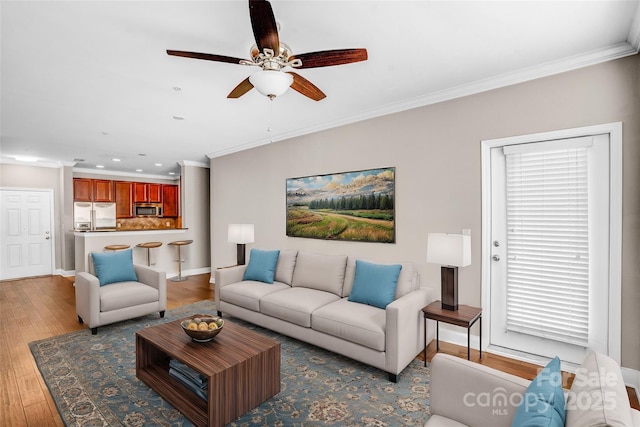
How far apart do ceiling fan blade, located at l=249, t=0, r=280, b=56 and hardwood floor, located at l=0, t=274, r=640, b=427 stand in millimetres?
2723

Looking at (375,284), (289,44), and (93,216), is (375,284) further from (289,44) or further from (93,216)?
(93,216)

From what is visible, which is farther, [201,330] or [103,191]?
[103,191]

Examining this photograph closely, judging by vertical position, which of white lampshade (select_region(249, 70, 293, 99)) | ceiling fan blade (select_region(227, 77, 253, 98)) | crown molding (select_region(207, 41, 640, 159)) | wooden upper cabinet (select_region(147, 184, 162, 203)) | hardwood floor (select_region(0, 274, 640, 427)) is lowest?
hardwood floor (select_region(0, 274, 640, 427))

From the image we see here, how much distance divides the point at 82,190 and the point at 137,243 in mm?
3010

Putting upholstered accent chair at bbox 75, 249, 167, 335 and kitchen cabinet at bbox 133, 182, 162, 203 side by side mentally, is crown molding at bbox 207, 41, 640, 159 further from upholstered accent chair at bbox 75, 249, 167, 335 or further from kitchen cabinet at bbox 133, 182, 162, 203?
kitchen cabinet at bbox 133, 182, 162, 203

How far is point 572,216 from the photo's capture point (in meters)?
2.66

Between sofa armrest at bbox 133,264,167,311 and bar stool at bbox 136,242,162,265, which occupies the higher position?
bar stool at bbox 136,242,162,265

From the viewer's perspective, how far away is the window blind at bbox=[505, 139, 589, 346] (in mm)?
2633

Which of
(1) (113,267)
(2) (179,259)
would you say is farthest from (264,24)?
(2) (179,259)

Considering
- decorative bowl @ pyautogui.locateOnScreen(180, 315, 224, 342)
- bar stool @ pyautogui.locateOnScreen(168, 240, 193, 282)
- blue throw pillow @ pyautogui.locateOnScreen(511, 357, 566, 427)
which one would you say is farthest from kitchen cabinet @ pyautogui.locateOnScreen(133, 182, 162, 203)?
blue throw pillow @ pyautogui.locateOnScreen(511, 357, 566, 427)

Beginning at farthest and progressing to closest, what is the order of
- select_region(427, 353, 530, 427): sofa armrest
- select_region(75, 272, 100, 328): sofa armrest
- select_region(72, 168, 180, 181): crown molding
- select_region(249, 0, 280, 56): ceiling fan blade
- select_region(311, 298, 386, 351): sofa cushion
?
1. select_region(72, 168, 180, 181): crown molding
2. select_region(75, 272, 100, 328): sofa armrest
3. select_region(311, 298, 386, 351): sofa cushion
4. select_region(249, 0, 280, 56): ceiling fan blade
5. select_region(427, 353, 530, 427): sofa armrest

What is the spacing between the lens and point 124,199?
8.45m

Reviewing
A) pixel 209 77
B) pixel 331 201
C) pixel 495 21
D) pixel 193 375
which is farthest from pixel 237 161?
pixel 495 21

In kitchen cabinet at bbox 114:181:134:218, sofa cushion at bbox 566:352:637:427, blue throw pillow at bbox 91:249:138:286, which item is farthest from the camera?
kitchen cabinet at bbox 114:181:134:218
